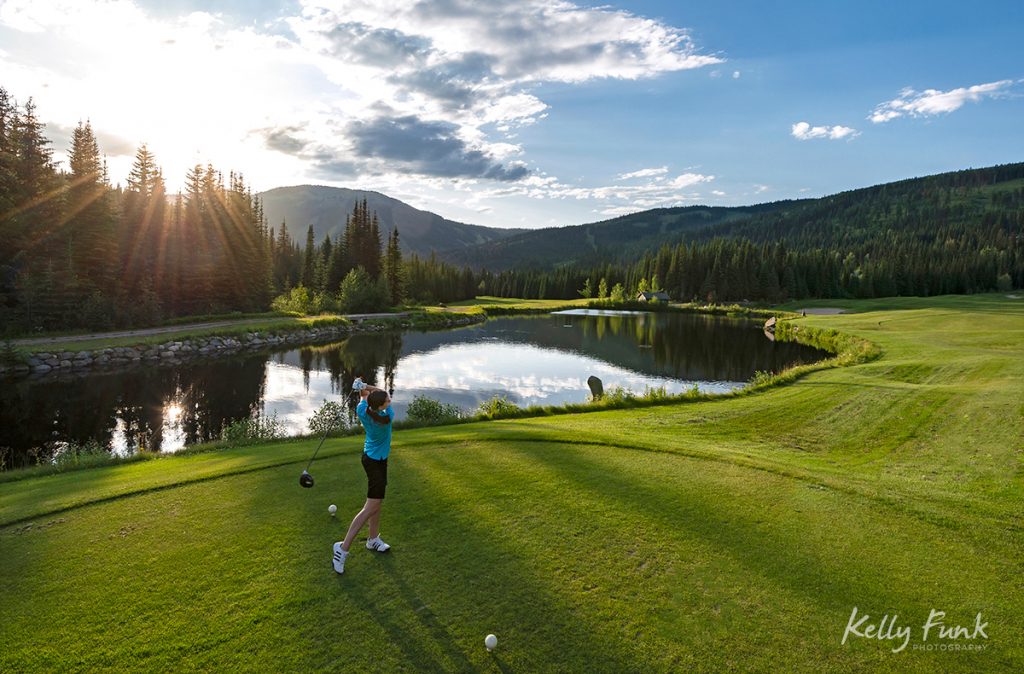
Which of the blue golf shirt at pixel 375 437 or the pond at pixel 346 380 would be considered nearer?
the blue golf shirt at pixel 375 437

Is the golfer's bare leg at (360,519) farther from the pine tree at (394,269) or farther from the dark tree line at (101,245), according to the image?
the pine tree at (394,269)

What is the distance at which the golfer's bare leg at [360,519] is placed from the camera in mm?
6699

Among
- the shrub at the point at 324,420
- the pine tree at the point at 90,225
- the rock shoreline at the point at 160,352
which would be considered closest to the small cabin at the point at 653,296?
the rock shoreline at the point at 160,352

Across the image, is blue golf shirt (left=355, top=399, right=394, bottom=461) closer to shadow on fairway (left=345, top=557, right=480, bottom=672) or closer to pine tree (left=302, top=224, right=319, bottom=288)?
shadow on fairway (left=345, top=557, right=480, bottom=672)

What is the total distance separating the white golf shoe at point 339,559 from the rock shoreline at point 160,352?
1439 inches

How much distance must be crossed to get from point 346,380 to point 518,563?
31615 mm

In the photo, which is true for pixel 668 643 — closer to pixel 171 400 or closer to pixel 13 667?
pixel 13 667

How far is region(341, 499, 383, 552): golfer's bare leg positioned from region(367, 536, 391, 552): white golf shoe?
0.90 ft

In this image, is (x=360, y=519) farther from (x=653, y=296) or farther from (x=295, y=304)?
(x=653, y=296)

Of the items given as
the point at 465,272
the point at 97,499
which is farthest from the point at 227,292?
the point at 465,272

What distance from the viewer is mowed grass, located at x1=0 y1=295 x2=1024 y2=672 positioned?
5.17 metres

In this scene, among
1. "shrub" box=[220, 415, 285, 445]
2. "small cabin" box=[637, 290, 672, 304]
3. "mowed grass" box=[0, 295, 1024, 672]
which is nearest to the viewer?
"mowed grass" box=[0, 295, 1024, 672]

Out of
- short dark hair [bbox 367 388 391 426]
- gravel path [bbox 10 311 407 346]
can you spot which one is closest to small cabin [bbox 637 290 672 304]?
gravel path [bbox 10 311 407 346]

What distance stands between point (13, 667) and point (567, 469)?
Result: 8116 millimetres
